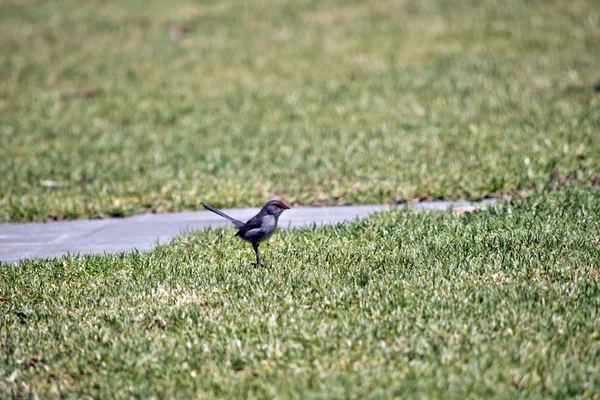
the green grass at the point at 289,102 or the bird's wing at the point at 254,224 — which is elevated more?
the green grass at the point at 289,102

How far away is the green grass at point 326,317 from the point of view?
3693 mm

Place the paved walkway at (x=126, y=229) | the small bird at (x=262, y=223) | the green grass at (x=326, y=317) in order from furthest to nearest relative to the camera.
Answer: the paved walkway at (x=126, y=229), the small bird at (x=262, y=223), the green grass at (x=326, y=317)

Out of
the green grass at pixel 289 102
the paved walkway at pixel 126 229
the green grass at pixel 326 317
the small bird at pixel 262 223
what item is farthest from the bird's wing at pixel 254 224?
the green grass at pixel 289 102

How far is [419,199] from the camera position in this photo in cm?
746

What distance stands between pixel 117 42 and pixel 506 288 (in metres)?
13.5

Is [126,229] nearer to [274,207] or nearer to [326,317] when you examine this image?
[274,207]

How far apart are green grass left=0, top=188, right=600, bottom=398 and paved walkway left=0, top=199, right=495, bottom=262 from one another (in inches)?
22.1

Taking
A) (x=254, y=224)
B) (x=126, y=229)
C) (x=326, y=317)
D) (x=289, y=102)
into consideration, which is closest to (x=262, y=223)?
(x=254, y=224)

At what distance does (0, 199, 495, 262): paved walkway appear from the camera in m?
6.32

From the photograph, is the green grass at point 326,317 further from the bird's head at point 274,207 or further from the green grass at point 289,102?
the green grass at point 289,102

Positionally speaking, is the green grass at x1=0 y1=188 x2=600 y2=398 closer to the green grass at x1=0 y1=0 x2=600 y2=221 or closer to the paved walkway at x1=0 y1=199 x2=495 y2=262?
the paved walkway at x1=0 y1=199 x2=495 y2=262

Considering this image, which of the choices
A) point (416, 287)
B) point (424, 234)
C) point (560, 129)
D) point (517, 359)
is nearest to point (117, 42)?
point (560, 129)

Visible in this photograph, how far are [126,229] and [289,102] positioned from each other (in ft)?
18.5

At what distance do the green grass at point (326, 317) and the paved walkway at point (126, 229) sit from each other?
1.84ft
